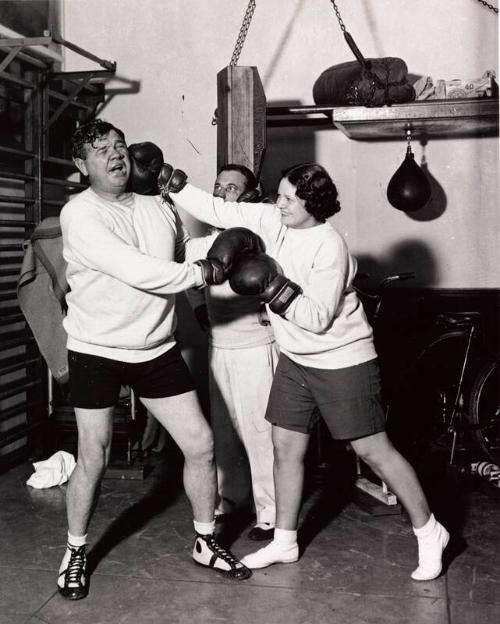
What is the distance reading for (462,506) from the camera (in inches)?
152

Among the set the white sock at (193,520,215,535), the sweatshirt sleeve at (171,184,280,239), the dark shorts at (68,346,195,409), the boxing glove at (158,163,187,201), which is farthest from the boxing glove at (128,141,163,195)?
→ the white sock at (193,520,215,535)

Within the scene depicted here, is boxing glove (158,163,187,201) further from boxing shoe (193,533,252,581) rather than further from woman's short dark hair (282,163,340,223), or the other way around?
boxing shoe (193,533,252,581)

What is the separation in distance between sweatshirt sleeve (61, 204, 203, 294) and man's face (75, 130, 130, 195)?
5.7 inches

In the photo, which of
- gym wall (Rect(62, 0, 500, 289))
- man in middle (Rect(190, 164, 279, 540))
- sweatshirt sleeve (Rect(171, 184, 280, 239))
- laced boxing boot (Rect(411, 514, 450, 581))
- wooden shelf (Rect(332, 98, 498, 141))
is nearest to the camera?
laced boxing boot (Rect(411, 514, 450, 581))

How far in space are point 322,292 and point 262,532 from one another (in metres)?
1.25

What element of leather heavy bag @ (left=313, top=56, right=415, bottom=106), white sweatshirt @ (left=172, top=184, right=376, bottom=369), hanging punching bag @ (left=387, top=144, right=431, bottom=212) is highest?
leather heavy bag @ (left=313, top=56, right=415, bottom=106)

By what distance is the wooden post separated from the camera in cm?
372

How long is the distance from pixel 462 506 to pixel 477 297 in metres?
1.52

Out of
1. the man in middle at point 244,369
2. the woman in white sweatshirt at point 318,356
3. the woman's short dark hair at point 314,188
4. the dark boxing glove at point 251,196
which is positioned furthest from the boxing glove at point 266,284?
the dark boxing glove at point 251,196

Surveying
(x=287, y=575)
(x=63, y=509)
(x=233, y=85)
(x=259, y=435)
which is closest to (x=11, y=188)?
(x=233, y=85)

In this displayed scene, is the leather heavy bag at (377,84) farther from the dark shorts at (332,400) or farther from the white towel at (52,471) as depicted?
the white towel at (52,471)

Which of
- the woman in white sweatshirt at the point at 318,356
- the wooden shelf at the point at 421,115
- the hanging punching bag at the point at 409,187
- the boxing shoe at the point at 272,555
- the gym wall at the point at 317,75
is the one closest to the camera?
the woman in white sweatshirt at the point at 318,356

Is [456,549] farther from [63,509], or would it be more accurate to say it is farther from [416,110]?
[416,110]

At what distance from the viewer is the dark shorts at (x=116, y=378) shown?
2.82 m
